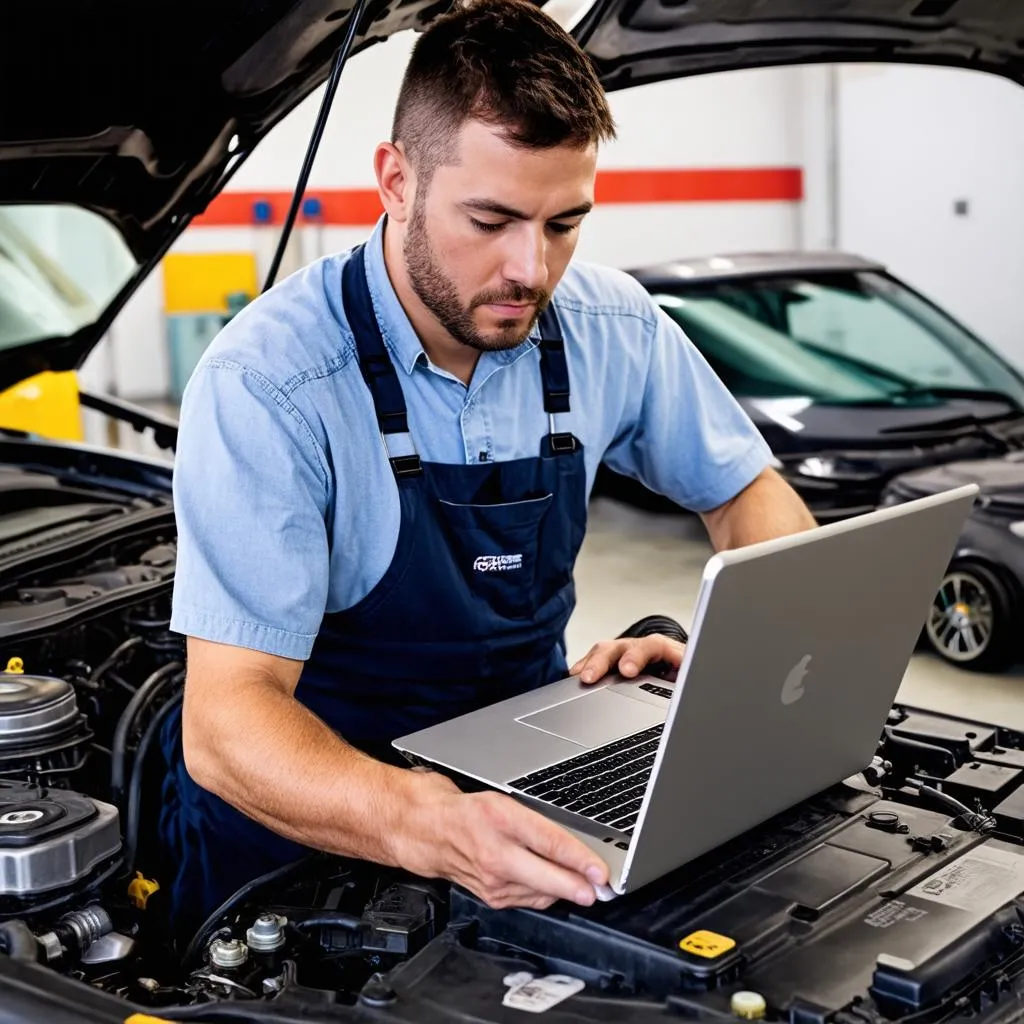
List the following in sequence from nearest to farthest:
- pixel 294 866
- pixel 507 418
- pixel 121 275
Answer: pixel 294 866 < pixel 507 418 < pixel 121 275

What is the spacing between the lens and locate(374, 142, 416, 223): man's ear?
5.16 ft

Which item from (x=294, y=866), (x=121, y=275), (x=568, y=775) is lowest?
(x=294, y=866)

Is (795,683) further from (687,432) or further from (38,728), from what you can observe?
(38,728)

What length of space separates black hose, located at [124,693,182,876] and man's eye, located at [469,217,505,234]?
769mm

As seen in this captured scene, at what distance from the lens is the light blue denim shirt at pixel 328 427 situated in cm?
149

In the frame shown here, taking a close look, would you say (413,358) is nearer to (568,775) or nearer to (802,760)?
(568,775)

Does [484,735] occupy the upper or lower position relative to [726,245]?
lower

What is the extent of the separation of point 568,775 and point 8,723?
2.33ft

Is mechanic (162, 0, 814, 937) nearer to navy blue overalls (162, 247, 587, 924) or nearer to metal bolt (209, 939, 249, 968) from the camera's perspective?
navy blue overalls (162, 247, 587, 924)

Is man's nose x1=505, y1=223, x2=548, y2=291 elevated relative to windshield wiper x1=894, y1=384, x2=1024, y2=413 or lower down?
elevated

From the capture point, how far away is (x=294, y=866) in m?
1.43

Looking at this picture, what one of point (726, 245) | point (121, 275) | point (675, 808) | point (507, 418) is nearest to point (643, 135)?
point (726, 245)

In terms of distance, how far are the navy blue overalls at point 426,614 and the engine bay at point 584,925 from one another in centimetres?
11

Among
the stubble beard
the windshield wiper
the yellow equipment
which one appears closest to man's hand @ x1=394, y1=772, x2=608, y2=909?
the stubble beard
